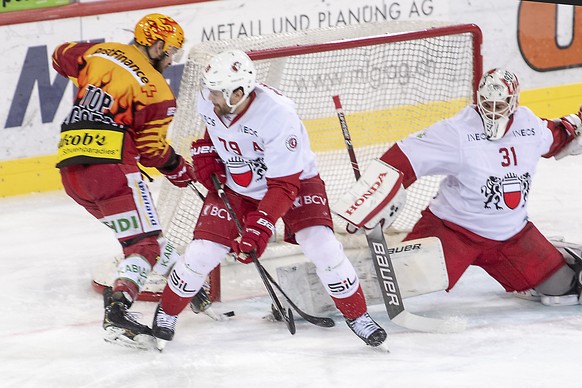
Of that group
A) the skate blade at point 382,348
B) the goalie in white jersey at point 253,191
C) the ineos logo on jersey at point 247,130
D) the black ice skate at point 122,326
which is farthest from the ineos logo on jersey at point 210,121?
the skate blade at point 382,348

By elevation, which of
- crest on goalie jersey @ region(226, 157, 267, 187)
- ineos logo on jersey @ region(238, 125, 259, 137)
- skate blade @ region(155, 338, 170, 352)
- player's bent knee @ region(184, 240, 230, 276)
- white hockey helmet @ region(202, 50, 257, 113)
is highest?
white hockey helmet @ region(202, 50, 257, 113)

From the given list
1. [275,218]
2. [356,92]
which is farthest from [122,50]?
[356,92]

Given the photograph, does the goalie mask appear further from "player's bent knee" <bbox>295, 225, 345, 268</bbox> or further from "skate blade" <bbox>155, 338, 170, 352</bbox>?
"skate blade" <bbox>155, 338, 170, 352</bbox>

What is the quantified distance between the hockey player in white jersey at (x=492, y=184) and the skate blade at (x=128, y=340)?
3.54 ft

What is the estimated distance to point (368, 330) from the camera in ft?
12.3

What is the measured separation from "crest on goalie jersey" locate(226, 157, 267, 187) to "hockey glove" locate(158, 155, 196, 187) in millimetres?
444

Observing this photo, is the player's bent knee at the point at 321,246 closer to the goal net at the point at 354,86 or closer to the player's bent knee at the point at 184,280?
the player's bent knee at the point at 184,280

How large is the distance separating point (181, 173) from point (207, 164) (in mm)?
396

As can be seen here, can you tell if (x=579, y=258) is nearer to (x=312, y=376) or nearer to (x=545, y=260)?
(x=545, y=260)

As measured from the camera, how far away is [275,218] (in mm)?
3588

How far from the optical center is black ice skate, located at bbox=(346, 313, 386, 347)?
3.73m

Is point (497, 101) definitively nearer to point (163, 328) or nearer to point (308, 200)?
point (308, 200)

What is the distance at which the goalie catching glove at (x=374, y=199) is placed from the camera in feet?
12.7

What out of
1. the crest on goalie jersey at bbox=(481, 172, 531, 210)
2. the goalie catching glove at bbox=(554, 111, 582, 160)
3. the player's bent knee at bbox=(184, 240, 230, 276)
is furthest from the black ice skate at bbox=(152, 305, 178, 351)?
the goalie catching glove at bbox=(554, 111, 582, 160)
